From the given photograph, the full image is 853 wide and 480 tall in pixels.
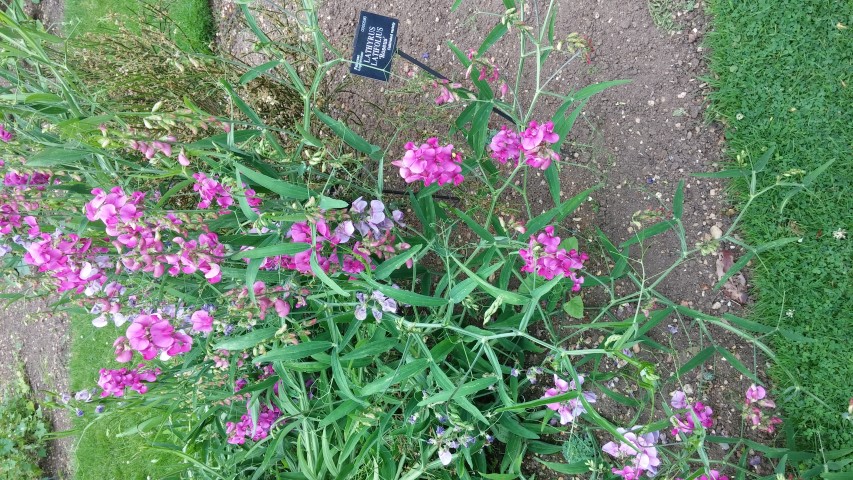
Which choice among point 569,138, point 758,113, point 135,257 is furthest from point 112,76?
point 758,113

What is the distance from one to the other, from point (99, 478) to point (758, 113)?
16.7 feet

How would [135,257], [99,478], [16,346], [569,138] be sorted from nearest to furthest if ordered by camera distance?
[135,257], [569,138], [99,478], [16,346]

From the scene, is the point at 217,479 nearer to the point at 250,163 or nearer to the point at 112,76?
the point at 250,163

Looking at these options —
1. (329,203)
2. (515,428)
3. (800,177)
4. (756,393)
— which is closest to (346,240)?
(329,203)

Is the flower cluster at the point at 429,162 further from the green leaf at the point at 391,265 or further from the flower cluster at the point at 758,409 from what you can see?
the flower cluster at the point at 758,409

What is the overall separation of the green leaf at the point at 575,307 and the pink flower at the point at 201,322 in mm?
1483

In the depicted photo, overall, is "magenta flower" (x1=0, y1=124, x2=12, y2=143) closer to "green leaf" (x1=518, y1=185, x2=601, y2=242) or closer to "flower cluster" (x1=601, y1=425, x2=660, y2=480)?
"green leaf" (x1=518, y1=185, x2=601, y2=242)

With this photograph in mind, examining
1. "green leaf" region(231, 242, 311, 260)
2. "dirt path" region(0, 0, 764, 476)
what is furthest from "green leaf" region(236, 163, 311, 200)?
"dirt path" region(0, 0, 764, 476)

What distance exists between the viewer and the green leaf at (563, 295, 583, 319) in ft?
8.18

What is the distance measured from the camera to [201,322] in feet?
6.23

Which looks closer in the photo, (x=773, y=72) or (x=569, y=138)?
(x=773, y=72)

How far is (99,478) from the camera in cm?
444

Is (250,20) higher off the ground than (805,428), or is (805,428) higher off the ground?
(250,20)

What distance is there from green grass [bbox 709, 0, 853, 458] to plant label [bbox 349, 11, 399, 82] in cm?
151
